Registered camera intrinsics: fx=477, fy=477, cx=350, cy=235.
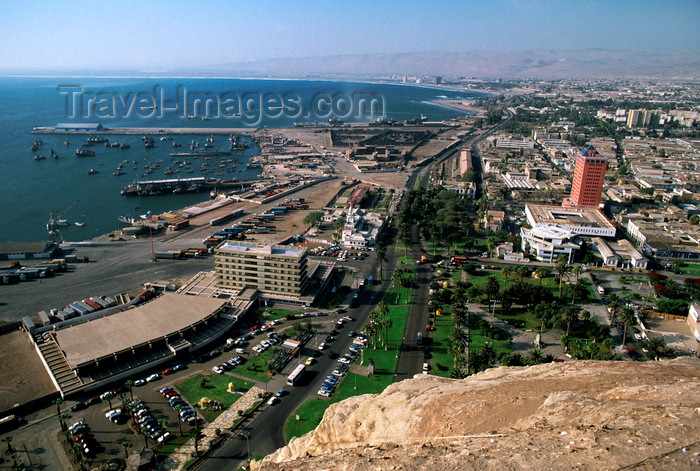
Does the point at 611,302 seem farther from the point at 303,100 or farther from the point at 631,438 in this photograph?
the point at 303,100

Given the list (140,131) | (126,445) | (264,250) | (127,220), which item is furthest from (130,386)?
(140,131)

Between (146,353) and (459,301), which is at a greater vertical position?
(459,301)

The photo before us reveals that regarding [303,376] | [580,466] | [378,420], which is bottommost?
[303,376]

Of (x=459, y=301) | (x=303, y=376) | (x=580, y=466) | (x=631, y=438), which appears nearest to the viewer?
(x=580, y=466)

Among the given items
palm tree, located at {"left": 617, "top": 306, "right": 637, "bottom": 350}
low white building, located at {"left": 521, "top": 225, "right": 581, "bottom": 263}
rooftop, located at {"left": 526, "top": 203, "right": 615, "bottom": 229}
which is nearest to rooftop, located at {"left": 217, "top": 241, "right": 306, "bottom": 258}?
palm tree, located at {"left": 617, "top": 306, "right": 637, "bottom": 350}

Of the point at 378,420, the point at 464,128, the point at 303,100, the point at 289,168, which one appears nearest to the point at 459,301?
the point at 378,420

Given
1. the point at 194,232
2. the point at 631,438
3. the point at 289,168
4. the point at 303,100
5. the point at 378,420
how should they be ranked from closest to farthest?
the point at 631,438
the point at 378,420
the point at 194,232
the point at 289,168
the point at 303,100
